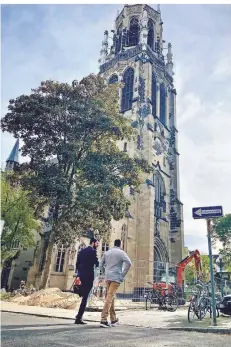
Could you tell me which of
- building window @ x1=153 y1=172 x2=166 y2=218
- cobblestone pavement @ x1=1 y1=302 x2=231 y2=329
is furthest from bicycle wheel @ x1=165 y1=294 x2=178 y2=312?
building window @ x1=153 y1=172 x2=166 y2=218

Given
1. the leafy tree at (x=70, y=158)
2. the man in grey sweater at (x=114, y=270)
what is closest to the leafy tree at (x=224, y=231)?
the leafy tree at (x=70, y=158)

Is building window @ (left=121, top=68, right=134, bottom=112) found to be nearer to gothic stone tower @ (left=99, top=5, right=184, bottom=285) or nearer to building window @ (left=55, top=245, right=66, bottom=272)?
gothic stone tower @ (left=99, top=5, right=184, bottom=285)

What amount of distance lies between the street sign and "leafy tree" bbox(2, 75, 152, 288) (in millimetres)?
9751

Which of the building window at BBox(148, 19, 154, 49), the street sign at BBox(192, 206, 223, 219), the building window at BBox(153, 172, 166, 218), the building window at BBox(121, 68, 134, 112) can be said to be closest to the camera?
the street sign at BBox(192, 206, 223, 219)

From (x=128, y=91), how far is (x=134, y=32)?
13642 millimetres

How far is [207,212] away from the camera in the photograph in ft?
23.1

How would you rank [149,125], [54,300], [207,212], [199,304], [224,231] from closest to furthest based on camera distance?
[207,212], [199,304], [54,300], [149,125], [224,231]

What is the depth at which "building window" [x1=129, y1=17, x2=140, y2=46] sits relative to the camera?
4475cm

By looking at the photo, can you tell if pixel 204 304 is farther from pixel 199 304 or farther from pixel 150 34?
pixel 150 34

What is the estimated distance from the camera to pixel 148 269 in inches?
1013

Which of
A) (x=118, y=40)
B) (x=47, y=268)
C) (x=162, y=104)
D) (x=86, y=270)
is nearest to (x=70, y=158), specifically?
(x=47, y=268)

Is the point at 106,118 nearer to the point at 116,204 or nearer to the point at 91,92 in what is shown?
the point at 91,92

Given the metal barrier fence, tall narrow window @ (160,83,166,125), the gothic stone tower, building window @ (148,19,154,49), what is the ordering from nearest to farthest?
the metal barrier fence, the gothic stone tower, tall narrow window @ (160,83,166,125), building window @ (148,19,154,49)

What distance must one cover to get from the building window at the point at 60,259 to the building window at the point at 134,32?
3408 centimetres
